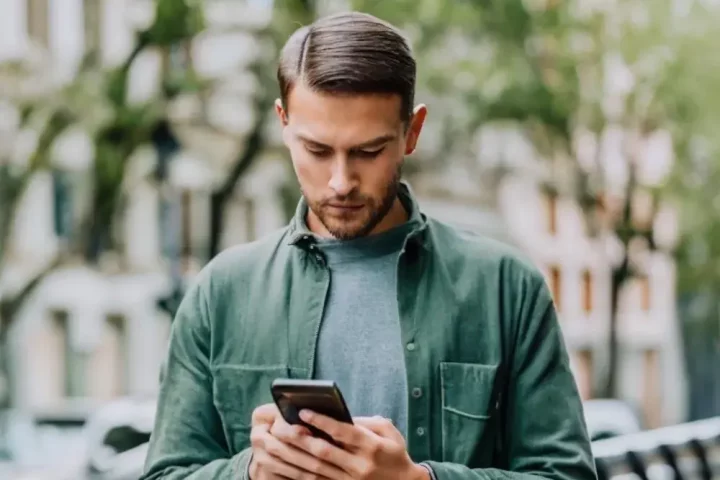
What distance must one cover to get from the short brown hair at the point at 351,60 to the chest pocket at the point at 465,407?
43 centimetres

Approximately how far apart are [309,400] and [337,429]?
0.07 meters

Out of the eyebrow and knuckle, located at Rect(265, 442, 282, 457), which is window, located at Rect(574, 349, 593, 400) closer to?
the eyebrow

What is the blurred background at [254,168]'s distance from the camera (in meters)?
12.7

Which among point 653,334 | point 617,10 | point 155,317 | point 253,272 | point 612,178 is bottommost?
point 653,334

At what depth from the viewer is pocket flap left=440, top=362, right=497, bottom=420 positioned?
6.77 ft

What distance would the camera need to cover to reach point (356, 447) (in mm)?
1834

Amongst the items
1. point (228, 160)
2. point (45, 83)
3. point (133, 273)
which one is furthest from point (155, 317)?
point (45, 83)

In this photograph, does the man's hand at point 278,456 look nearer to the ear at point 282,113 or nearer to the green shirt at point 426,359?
the green shirt at point 426,359

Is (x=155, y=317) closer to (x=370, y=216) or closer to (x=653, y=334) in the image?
(x=653, y=334)

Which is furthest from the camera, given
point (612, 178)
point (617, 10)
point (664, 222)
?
point (664, 222)

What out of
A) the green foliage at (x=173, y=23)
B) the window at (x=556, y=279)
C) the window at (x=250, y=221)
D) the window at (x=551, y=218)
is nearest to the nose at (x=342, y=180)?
the green foliage at (x=173, y=23)

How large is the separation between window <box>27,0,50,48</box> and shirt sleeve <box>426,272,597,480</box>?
68.0 feet

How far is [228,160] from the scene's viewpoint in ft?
74.0

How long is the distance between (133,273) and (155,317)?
0.92 m
